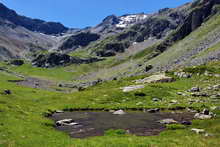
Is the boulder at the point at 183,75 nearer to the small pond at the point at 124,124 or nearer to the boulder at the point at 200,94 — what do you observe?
the boulder at the point at 200,94

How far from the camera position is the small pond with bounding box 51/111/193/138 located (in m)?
29.3

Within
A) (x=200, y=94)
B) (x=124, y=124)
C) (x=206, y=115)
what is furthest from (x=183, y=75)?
(x=124, y=124)

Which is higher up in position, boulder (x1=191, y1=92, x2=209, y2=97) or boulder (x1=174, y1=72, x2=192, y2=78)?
boulder (x1=174, y1=72, x2=192, y2=78)

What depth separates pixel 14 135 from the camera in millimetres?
23828

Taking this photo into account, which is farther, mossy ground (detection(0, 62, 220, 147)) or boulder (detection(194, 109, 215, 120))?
boulder (detection(194, 109, 215, 120))

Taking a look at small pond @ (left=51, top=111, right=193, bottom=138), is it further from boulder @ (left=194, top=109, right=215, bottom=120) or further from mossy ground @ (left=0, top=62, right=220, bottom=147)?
mossy ground @ (left=0, top=62, right=220, bottom=147)

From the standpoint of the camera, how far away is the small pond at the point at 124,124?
29.3 meters

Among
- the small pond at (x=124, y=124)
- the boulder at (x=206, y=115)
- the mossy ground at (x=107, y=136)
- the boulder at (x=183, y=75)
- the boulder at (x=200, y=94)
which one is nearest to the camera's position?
the mossy ground at (x=107, y=136)

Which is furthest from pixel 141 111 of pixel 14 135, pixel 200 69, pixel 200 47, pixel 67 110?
pixel 200 47

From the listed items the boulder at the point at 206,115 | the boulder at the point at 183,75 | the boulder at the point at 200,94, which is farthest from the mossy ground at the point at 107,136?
the boulder at the point at 183,75

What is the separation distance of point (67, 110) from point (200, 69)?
51775 mm

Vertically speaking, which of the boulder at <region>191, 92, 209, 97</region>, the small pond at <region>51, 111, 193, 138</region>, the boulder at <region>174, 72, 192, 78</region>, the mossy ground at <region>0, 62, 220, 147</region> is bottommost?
the small pond at <region>51, 111, 193, 138</region>

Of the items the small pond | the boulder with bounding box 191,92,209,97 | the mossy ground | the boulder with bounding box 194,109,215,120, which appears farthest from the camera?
the boulder with bounding box 191,92,209,97

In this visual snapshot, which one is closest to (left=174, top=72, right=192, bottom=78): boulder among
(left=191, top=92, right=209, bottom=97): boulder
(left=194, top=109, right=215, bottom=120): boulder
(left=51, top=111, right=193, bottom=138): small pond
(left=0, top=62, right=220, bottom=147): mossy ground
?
(left=0, top=62, right=220, bottom=147): mossy ground
